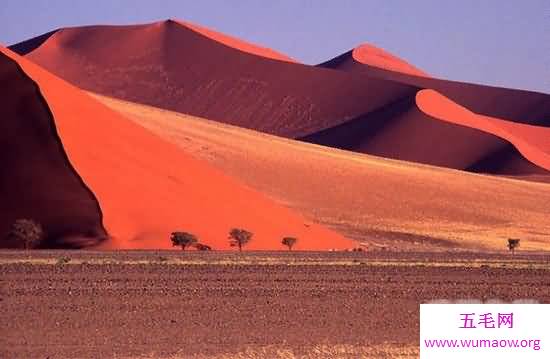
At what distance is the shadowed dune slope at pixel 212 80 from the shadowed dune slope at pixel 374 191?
3524 cm

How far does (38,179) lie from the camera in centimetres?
3681

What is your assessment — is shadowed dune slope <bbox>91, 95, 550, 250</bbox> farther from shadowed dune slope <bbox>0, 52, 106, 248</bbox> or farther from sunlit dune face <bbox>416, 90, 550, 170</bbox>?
sunlit dune face <bbox>416, 90, 550, 170</bbox>

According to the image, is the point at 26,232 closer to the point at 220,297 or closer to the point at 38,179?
the point at 38,179

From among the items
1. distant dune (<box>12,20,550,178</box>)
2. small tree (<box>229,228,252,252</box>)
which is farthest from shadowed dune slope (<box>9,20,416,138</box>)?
small tree (<box>229,228,252,252</box>)

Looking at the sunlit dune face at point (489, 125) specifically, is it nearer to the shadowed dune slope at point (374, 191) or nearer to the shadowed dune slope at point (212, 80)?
the shadowed dune slope at point (212, 80)

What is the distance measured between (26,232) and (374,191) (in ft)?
88.1

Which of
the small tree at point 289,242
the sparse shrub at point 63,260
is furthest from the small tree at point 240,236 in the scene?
the sparse shrub at point 63,260

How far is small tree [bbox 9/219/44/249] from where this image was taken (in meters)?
33.0

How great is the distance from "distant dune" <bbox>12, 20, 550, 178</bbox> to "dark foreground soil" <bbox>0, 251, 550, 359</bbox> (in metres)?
64.1

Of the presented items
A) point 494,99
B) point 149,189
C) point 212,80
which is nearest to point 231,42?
point 212,80

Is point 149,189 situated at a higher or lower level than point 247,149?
lower

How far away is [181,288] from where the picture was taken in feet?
68.1

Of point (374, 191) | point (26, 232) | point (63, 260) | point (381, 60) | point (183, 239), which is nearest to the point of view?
point (63, 260)

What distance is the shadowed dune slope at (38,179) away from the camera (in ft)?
116
